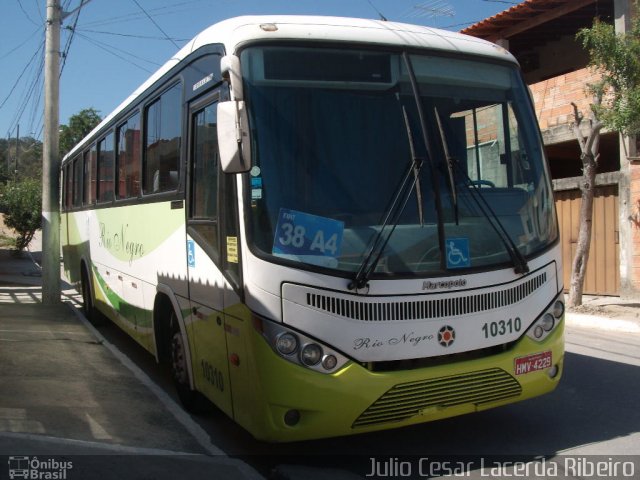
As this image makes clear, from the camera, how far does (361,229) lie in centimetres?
410

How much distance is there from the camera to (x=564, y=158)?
17.4m

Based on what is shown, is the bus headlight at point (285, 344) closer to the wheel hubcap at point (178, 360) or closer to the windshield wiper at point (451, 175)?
the windshield wiper at point (451, 175)

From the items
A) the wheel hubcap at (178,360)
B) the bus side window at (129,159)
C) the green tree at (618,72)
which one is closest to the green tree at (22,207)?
the bus side window at (129,159)

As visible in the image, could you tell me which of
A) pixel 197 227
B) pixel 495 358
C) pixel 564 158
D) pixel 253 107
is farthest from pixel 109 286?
pixel 564 158

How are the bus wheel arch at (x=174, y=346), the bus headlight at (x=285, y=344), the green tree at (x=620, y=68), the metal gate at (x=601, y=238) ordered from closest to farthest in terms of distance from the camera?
the bus headlight at (x=285, y=344) → the bus wheel arch at (x=174, y=346) → the green tree at (x=620, y=68) → the metal gate at (x=601, y=238)

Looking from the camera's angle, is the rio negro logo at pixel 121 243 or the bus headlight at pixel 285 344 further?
the rio negro logo at pixel 121 243

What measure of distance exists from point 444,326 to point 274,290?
1130 mm

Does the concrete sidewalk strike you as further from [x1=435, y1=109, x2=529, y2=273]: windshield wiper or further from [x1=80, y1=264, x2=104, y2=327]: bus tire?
[x1=435, y1=109, x2=529, y2=273]: windshield wiper

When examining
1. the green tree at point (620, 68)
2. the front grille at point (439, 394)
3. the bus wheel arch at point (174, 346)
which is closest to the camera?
the front grille at point (439, 394)

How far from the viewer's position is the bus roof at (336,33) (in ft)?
14.3

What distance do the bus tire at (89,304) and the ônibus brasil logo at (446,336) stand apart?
7.63m

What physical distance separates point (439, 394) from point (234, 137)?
2.08 m

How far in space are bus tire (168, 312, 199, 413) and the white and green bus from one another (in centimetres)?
38

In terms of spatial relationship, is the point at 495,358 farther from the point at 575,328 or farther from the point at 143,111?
the point at 575,328
